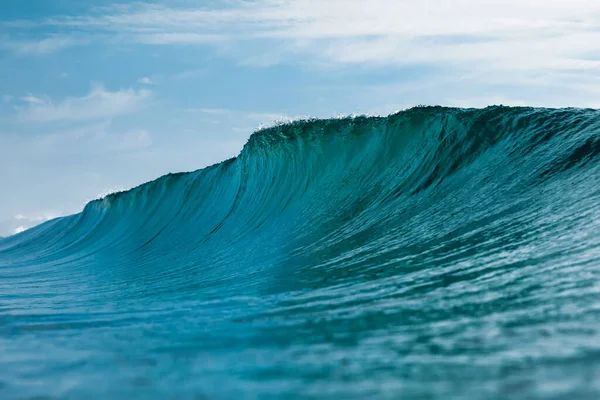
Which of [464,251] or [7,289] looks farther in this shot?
[7,289]

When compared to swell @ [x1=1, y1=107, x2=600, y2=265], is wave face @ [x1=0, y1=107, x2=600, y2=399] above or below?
below

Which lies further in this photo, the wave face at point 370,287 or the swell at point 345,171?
the swell at point 345,171

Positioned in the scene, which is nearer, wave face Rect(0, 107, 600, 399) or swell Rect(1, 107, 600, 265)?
wave face Rect(0, 107, 600, 399)

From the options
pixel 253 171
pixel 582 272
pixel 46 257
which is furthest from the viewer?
pixel 46 257

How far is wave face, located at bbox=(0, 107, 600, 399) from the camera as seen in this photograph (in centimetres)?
225

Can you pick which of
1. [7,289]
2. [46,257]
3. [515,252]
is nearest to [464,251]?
[515,252]

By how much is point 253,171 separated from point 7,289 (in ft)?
20.5

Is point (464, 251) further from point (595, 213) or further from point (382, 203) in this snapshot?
point (382, 203)

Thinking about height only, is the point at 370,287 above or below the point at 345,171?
below

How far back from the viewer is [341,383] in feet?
7.06

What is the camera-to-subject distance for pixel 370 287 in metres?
4.02

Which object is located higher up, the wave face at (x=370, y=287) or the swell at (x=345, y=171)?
the swell at (x=345, y=171)

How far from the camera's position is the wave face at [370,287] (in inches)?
88.6

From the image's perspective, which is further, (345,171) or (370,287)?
(345,171)
